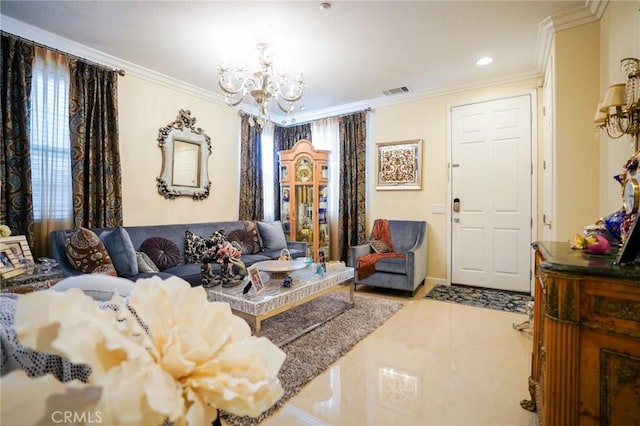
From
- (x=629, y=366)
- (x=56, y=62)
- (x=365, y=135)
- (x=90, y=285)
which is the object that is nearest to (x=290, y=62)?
(x=365, y=135)

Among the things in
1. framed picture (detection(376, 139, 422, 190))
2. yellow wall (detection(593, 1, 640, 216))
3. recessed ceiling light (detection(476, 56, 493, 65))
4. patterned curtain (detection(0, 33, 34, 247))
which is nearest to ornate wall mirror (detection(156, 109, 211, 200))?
patterned curtain (detection(0, 33, 34, 247))

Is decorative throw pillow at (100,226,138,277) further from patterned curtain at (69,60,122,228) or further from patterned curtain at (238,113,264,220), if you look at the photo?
patterned curtain at (238,113,264,220)

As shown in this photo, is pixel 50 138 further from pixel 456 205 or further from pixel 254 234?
pixel 456 205

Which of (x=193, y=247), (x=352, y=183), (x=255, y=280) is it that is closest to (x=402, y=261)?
(x=352, y=183)

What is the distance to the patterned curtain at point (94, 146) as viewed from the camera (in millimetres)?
2893

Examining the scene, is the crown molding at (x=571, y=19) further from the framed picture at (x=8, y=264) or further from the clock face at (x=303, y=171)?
the framed picture at (x=8, y=264)

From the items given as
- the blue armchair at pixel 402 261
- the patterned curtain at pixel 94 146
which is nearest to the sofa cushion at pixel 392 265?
the blue armchair at pixel 402 261

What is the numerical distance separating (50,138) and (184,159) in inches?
52.9

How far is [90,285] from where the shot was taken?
0.86 m

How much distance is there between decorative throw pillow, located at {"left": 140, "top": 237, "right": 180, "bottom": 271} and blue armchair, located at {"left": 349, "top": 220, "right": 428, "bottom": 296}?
2.08 m

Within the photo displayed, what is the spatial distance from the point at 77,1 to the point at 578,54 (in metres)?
4.07

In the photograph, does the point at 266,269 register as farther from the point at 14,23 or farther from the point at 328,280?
the point at 14,23

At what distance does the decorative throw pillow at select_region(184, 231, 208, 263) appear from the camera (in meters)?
3.45

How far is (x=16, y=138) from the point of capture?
2553 mm
